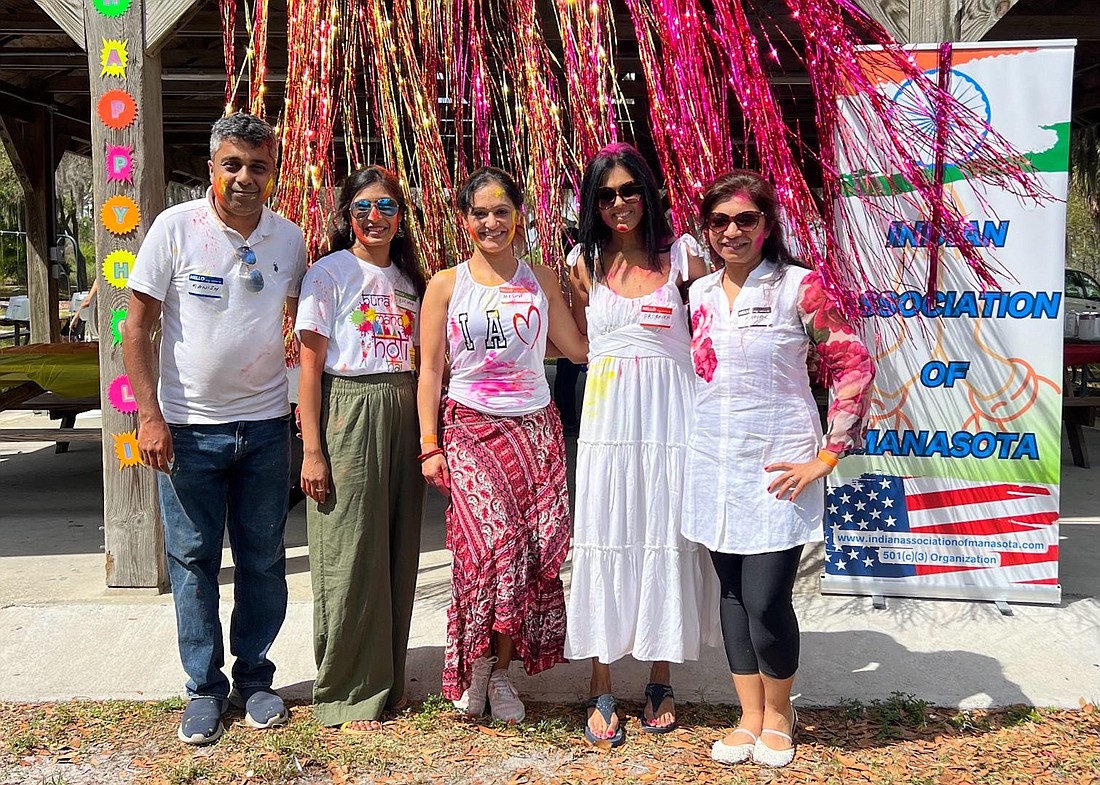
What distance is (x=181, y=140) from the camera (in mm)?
10773

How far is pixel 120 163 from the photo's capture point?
145 inches

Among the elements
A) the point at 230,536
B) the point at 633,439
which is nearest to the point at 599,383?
the point at 633,439

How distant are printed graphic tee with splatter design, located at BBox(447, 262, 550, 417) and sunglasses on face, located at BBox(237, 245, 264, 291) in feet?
1.75

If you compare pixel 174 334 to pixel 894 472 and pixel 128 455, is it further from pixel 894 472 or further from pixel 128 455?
pixel 894 472

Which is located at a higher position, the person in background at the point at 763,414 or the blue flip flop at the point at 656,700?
the person in background at the point at 763,414

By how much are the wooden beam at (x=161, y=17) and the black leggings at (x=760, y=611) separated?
2.94 meters

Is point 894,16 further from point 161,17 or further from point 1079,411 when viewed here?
point 1079,411

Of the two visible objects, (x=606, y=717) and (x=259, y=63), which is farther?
(x=259, y=63)

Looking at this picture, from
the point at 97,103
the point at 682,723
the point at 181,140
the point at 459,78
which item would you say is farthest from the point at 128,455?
the point at 181,140

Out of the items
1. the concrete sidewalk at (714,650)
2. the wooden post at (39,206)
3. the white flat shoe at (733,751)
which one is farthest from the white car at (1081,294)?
the wooden post at (39,206)

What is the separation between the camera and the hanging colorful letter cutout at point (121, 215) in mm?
3674

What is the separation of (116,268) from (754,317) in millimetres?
2591

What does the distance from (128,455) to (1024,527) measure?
138 inches

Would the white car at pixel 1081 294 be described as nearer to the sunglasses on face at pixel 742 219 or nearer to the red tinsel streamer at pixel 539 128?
the red tinsel streamer at pixel 539 128
